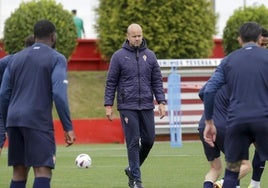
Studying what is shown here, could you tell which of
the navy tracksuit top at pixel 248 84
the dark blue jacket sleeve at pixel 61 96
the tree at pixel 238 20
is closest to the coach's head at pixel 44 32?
the dark blue jacket sleeve at pixel 61 96

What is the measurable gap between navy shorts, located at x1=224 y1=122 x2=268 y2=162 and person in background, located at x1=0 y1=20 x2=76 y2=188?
1.60 metres

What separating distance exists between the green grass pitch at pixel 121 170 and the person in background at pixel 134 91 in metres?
0.76

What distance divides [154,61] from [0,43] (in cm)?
1703

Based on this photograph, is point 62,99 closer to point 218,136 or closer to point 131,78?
point 218,136

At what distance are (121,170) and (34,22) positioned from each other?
12342 millimetres

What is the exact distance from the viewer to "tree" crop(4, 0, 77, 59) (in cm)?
2900

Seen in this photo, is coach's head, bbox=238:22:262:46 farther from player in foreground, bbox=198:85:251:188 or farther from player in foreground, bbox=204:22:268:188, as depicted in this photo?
player in foreground, bbox=198:85:251:188

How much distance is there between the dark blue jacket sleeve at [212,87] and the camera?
1084cm

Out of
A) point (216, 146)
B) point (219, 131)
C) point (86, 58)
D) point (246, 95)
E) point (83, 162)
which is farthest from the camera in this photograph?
point (86, 58)

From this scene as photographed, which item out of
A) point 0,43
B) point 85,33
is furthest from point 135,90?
point 85,33

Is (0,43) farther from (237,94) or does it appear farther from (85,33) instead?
(237,94)

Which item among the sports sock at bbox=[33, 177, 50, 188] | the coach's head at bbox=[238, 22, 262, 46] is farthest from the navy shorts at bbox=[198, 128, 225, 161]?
the sports sock at bbox=[33, 177, 50, 188]

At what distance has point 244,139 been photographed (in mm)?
10688

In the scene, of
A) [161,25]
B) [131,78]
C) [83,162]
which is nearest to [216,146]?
[131,78]
